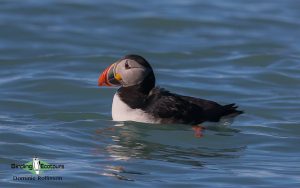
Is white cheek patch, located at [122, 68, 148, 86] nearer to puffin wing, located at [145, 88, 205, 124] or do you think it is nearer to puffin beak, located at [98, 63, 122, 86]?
puffin beak, located at [98, 63, 122, 86]

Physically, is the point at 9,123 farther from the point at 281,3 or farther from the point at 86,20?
the point at 281,3

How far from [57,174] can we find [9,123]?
2840 mm

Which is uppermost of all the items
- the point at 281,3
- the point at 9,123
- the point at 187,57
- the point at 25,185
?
the point at 281,3

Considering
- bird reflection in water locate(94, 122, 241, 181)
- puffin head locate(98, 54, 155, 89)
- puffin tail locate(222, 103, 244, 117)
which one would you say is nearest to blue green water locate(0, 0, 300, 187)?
bird reflection in water locate(94, 122, 241, 181)

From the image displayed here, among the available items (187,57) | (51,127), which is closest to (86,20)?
(187,57)

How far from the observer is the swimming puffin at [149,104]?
1227 cm

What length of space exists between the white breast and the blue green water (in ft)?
0.39

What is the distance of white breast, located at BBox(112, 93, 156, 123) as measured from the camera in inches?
483

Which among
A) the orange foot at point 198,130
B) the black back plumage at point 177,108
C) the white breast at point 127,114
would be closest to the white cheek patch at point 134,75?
the black back plumage at point 177,108

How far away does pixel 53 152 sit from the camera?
1115cm

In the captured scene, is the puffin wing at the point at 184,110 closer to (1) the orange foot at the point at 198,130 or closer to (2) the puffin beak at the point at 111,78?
(1) the orange foot at the point at 198,130

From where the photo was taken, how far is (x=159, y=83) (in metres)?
16.1

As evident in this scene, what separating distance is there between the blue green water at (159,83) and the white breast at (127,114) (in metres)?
0.12

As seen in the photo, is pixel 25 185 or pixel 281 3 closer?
pixel 25 185
